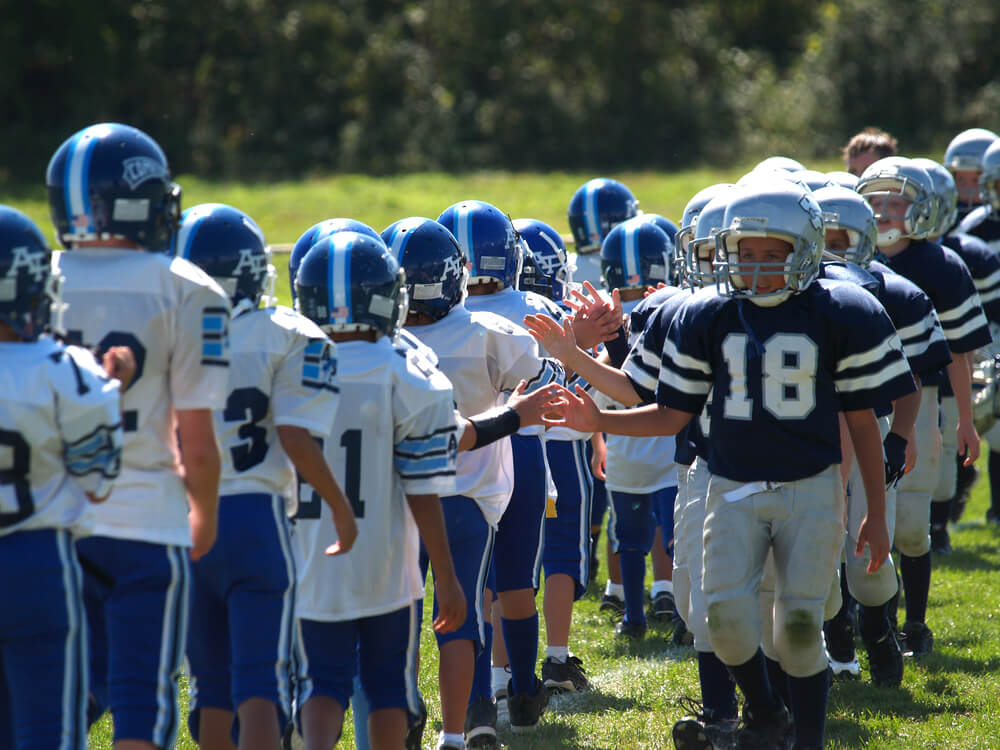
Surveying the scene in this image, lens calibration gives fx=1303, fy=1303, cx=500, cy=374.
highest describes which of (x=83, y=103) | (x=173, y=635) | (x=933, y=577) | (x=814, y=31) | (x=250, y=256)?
(x=814, y=31)

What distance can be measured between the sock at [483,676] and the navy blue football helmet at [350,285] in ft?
4.84

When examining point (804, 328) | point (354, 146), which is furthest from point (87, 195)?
point (354, 146)

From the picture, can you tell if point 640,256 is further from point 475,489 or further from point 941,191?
point 475,489

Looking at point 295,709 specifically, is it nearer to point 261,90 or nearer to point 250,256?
point 250,256

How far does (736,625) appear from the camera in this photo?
3.96 metres

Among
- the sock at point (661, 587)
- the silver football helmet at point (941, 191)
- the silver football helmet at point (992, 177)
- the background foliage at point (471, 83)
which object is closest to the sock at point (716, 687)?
Result: the sock at point (661, 587)

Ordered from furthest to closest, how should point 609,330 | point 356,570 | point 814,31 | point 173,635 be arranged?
point 814,31, point 609,330, point 356,570, point 173,635

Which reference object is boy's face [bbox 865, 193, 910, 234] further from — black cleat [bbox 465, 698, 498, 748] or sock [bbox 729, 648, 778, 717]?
black cleat [bbox 465, 698, 498, 748]

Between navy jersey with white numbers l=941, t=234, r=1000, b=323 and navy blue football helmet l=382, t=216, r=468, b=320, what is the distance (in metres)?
3.61

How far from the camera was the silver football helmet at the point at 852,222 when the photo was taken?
16.2 feet

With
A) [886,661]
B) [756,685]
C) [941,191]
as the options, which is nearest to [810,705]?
[756,685]

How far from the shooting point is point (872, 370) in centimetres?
394

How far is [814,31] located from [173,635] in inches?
1297

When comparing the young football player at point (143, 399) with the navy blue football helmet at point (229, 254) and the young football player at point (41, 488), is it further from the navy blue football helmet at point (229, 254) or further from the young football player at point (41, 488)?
the navy blue football helmet at point (229, 254)
